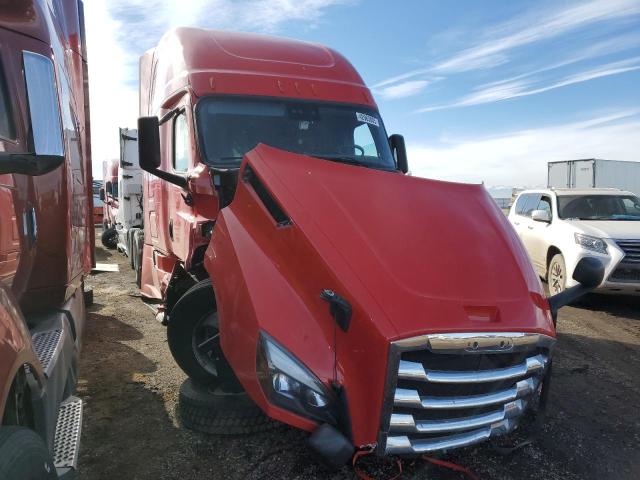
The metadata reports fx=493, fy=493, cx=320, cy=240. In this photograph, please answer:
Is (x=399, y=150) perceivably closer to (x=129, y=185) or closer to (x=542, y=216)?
(x=542, y=216)

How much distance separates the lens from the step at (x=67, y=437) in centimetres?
229

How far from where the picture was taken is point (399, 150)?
541 centimetres

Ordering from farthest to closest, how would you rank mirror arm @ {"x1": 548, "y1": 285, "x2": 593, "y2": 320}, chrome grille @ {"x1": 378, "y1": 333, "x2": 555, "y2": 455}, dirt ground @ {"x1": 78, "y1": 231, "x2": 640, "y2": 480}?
1. dirt ground @ {"x1": 78, "y1": 231, "x2": 640, "y2": 480}
2. mirror arm @ {"x1": 548, "y1": 285, "x2": 593, "y2": 320}
3. chrome grille @ {"x1": 378, "y1": 333, "x2": 555, "y2": 455}

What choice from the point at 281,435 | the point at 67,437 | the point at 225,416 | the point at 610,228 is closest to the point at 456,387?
the point at 281,435

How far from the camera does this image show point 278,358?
234 centimetres

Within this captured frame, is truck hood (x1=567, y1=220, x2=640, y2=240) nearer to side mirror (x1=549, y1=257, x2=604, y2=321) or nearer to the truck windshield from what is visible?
the truck windshield

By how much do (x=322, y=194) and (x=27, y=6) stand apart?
205 cm

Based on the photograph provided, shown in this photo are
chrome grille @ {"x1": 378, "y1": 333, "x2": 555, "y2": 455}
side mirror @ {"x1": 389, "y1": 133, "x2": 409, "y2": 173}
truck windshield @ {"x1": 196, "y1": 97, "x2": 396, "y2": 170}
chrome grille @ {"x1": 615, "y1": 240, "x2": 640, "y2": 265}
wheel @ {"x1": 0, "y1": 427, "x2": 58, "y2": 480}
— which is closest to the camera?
wheel @ {"x1": 0, "y1": 427, "x2": 58, "y2": 480}

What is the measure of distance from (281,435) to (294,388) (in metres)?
1.34

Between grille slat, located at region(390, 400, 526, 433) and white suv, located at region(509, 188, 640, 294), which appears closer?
grille slat, located at region(390, 400, 526, 433)

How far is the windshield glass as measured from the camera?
27.4ft

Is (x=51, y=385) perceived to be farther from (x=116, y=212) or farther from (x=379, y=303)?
(x=116, y=212)

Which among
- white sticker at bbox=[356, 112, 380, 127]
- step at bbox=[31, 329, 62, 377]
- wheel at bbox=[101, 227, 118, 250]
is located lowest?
wheel at bbox=[101, 227, 118, 250]

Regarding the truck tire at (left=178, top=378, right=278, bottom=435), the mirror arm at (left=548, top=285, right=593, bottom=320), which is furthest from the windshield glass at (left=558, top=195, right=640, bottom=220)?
the truck tire at (left=178, top=378, right=278, bottom=435)
